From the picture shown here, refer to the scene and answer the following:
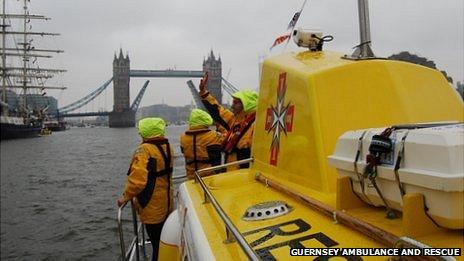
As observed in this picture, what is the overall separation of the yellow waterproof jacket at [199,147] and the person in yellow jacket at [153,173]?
720 millimetres

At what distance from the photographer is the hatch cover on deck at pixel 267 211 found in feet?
8.12

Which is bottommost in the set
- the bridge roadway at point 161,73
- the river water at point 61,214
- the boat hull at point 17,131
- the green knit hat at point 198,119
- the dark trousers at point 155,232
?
the boat hull at point 17,131

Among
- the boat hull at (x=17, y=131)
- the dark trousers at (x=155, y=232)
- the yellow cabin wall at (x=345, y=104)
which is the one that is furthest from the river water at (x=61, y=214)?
the boat hull at (x=17, y=131)

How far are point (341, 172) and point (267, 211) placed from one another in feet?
1.70

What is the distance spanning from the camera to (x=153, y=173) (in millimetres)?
4773

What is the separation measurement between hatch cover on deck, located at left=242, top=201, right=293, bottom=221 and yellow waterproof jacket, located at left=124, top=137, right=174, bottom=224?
225cm

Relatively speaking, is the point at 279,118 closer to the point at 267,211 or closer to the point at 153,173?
the point at 267,211

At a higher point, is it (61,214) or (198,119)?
(198,119)

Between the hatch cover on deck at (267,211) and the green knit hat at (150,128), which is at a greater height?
the green knit hat at (150,128)

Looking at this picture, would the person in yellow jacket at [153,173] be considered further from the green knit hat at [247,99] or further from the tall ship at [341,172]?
the green knit hat at [247,99]

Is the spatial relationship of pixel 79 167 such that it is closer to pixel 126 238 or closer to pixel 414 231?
pixel 126 238

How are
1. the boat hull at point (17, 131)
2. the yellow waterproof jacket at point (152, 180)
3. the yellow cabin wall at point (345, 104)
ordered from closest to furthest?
1. the yellow cabin wall at point (345, 104)
2. the yellow waterproof jacket at point (152, 180)
3. the boat hull at point (17, 131)

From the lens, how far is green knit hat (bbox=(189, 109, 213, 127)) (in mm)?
5606

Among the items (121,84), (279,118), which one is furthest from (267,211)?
(121,84)
